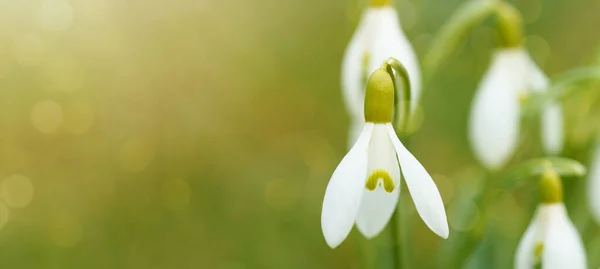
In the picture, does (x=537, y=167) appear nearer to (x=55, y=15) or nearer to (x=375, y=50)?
(x=375, y=50)

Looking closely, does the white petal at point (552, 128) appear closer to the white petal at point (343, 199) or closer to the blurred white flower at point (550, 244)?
the blurred white flower at point (550, 244)

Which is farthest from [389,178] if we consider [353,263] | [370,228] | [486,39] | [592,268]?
[486,39]

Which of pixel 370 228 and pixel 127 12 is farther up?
pixel 127 12

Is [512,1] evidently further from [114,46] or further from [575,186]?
[575,186]

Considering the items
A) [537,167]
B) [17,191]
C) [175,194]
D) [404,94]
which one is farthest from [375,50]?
[17,191]

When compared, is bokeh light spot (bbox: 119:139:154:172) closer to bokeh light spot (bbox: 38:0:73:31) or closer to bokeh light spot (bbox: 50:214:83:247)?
bokeh light spot (bbox: 50:214:83:247)

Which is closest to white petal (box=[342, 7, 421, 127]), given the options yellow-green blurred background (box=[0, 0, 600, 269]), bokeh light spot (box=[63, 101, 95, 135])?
yellow-green blurred background (box=[0, 0, 600, 269])

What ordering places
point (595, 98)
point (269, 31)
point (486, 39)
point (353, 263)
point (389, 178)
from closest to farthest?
point (389, 178) < point (595, 98) < point (353, 263) < point (486, 39) < point (269, 31)
